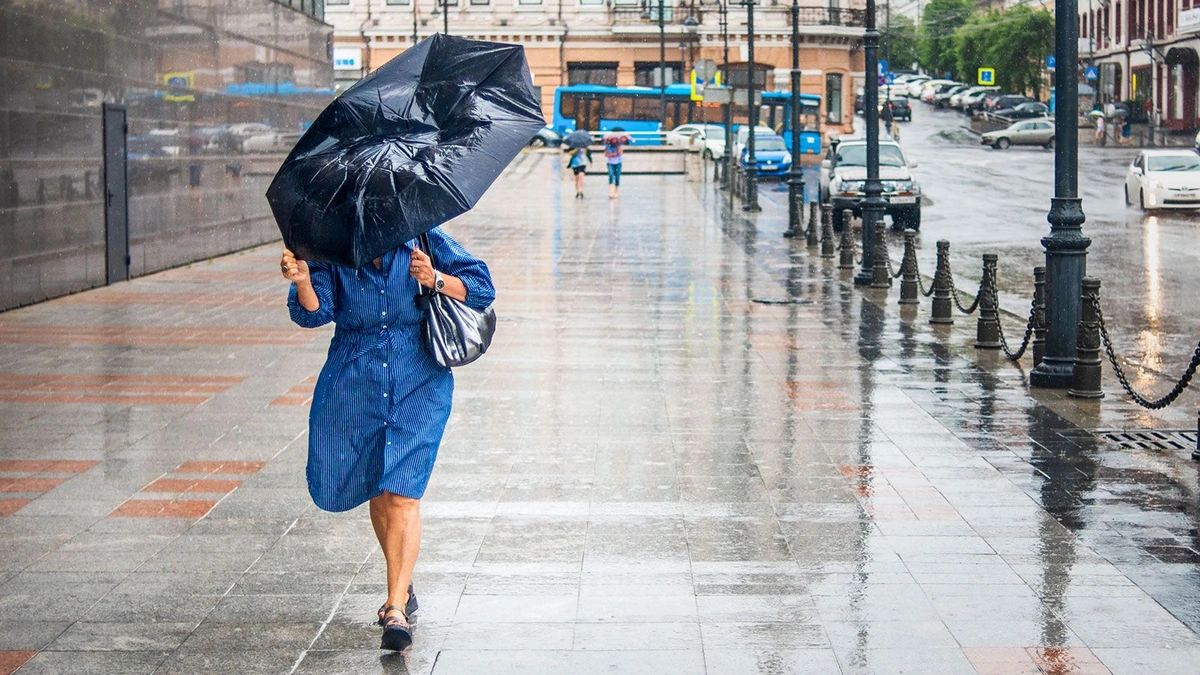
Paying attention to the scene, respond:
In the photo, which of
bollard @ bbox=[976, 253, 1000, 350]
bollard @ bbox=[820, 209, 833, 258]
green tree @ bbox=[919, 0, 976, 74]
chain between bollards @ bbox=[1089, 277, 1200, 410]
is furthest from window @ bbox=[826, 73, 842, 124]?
chain between bollards @ bbox=[1089, 277, 1200, 410]

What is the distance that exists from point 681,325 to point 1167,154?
24.5 m

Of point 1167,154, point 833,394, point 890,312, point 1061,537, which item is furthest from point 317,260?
point 1167,154

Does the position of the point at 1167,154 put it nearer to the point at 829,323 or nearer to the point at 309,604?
the point at 829,323

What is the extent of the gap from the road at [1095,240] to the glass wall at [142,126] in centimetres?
1094

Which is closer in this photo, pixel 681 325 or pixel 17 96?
pixel 681 325

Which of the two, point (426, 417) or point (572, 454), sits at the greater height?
point (426, 417)

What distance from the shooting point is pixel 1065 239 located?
40.1 ft

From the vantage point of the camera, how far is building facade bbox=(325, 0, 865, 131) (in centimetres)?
8031

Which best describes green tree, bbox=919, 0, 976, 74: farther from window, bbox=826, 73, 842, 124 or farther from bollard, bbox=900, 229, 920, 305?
bollard, bbox=900, 229, 920, 305

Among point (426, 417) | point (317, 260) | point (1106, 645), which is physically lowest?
point (1106, 645)

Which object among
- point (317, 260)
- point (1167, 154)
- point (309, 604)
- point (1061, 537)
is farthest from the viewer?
point (1167, 154)

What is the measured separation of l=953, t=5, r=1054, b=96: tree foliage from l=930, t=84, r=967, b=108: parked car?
6.44ft

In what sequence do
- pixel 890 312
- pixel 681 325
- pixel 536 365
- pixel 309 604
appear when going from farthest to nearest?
pixel 890 312, pixel 681 325, pixel 536 365, pixel 309 604

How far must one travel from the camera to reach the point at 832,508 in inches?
320
